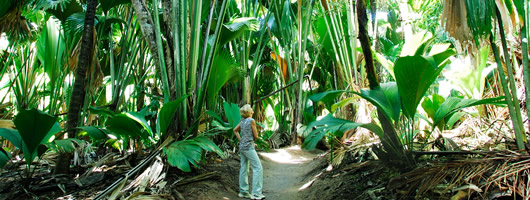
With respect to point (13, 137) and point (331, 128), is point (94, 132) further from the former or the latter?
point (331, 128)

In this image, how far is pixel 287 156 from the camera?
6.16m

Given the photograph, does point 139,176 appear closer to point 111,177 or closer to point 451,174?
point 111,177

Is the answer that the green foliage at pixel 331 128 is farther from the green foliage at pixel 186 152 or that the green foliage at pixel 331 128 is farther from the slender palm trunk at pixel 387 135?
the green foliage at pixel 186 152

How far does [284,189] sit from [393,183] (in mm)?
1920

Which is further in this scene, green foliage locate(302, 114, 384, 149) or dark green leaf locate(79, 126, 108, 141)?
dark green leaf locate(79, 126, 108, 141)

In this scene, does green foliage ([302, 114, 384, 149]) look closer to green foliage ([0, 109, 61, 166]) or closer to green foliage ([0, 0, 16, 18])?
green foliage ([0, 109, 61, 166])

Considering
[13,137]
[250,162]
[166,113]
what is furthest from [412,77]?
[13,137]

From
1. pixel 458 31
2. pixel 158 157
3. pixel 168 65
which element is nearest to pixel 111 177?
pixel 158 157

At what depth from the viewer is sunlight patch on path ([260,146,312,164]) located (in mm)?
5848

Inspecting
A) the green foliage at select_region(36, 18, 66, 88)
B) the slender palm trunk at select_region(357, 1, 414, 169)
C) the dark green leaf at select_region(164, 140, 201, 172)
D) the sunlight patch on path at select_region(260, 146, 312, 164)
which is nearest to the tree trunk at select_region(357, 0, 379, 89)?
the slender palm trunk at select_region(357, 1, 414, 169)

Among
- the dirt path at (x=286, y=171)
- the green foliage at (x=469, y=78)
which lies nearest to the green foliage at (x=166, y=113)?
the dirt path at (x=286, y=171)

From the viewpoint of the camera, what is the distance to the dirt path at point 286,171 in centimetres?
405

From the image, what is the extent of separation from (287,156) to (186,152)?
11.4 feet

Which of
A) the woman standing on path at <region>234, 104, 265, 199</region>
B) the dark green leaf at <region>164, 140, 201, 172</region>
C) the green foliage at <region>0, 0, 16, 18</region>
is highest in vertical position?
the green foliage at <region>0, 0, 16, 18</region>
